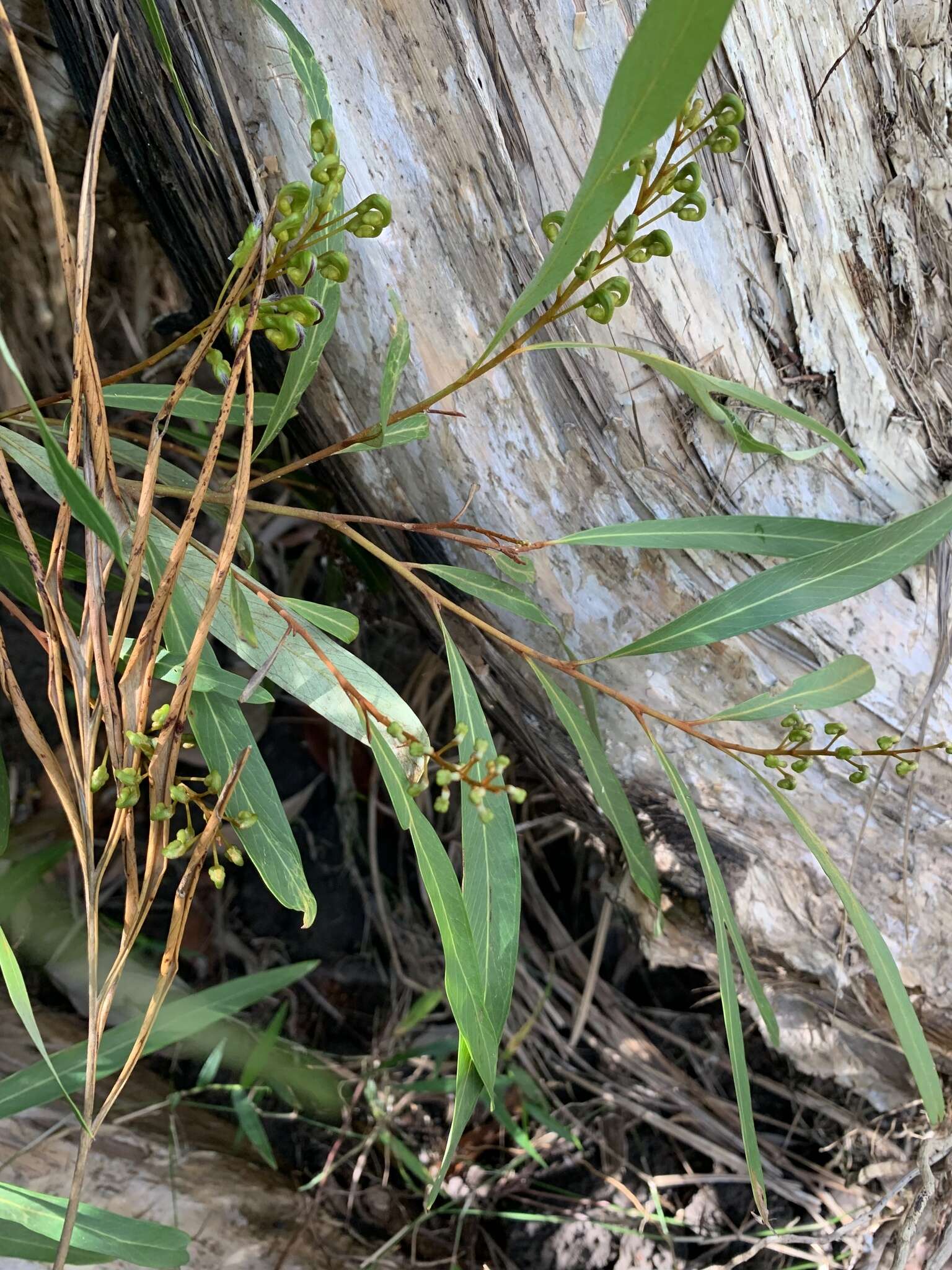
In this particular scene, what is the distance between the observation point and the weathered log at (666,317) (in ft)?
2.69

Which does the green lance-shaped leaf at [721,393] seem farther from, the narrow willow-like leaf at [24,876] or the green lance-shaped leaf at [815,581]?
A: the narrow willow-like leaf at [24,876]

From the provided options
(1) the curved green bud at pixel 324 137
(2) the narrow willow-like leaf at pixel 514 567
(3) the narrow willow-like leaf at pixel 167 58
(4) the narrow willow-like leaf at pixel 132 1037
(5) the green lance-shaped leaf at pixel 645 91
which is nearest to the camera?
(5) the green lance-shaped leaf at pixel 645 91

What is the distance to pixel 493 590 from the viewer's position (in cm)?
87

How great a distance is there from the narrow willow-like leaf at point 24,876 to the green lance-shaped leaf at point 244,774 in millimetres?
706

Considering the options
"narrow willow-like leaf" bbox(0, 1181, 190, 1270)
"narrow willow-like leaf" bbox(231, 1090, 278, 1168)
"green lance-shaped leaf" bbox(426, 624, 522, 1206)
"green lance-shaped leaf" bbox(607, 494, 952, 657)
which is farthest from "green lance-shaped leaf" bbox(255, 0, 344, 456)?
"narrow willow-like leaf" bbox(231, 1090, 278, 1168)

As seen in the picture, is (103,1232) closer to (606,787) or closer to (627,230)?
(606,787)

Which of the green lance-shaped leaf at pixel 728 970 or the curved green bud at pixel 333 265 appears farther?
the green lance-shaped leaf at pixel 728 970

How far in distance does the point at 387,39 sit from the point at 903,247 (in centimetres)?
59

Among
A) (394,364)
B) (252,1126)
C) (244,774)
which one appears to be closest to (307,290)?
(394,364)

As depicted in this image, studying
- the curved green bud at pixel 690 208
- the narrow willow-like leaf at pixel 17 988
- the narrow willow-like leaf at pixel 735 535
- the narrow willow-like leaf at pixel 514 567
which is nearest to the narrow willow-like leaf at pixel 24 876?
the narrow willow-like leaf at pixel 17 988

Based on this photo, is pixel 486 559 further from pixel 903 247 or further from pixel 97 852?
pixel 97 852

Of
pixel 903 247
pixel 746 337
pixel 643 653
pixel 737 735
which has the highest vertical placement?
pixel 903 247

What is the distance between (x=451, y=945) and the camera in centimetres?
73

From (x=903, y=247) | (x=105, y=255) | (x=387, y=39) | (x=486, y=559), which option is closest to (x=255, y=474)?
(x=105, y=255)
